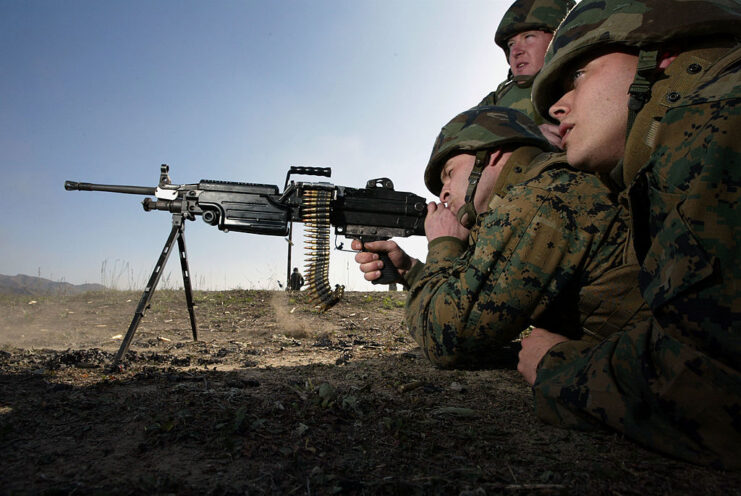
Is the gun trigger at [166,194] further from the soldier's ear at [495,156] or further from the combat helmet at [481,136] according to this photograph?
the soldier's ear at [495,156]

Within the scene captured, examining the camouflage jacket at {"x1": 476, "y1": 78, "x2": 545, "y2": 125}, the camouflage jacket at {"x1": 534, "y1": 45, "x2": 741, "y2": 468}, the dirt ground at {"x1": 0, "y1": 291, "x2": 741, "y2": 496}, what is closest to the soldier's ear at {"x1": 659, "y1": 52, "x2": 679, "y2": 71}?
the camouflage jacket at {"x1": 534, "y1": 45, "x2": 741, "y2": 468}

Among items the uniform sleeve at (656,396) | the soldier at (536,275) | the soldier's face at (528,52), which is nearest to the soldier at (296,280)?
the soldier's face at (528,52)

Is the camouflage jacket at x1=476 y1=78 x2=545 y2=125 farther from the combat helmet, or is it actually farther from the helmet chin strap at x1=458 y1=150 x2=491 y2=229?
the helmet chin strap at x1=458 y1=150 x2=491 y2=229

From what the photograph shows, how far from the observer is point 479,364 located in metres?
3.27

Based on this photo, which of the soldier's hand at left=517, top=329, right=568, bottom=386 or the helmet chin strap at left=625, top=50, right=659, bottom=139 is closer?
the helmet chin strap at left=625, top=50, right=659, bottom=139

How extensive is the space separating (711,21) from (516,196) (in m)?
1.09

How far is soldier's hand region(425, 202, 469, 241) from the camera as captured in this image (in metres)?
3.44

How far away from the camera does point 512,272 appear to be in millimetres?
2414

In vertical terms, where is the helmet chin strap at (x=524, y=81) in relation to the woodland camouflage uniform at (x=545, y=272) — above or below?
above

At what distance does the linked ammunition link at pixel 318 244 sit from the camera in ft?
18.6

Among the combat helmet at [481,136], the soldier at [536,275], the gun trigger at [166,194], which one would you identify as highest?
the gun trigger at [166,194]

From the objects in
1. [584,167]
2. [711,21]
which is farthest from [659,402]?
[711,21]

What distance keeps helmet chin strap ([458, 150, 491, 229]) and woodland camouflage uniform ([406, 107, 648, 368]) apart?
0.52m

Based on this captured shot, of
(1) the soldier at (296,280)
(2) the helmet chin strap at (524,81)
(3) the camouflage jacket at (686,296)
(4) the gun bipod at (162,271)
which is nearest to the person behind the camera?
(3) the camouflage jacket at (686,296)
